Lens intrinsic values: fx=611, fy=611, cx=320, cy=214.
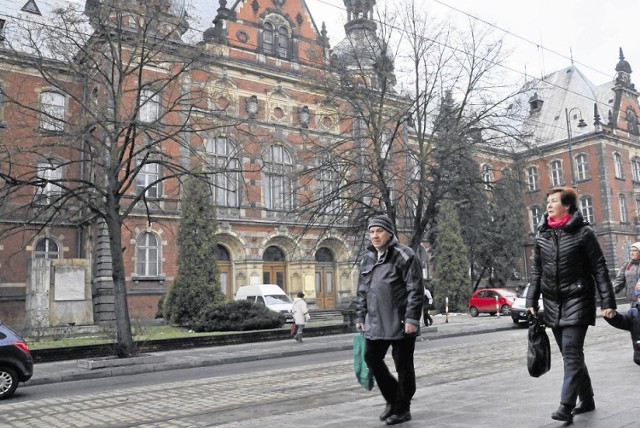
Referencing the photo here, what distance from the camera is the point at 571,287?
5.53m

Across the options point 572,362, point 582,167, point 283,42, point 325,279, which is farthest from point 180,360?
point 582,167

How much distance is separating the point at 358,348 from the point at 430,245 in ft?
125

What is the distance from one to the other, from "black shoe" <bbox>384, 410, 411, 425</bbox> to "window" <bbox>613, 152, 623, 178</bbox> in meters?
55.5

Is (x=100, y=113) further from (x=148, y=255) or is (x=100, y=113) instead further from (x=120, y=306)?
(x=148, y=255)

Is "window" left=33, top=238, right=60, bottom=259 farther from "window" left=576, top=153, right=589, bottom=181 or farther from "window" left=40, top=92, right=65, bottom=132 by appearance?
"window" left=576, top=153, right=589, bottom=181

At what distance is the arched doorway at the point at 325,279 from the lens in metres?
38.0

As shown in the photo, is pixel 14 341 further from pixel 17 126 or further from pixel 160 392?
pixel 17 126

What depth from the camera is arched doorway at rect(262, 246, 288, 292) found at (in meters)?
35.7

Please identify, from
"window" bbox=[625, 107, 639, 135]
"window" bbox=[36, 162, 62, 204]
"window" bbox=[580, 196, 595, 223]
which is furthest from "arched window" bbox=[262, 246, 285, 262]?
"window" bbox=[625, 107, 639, 135]

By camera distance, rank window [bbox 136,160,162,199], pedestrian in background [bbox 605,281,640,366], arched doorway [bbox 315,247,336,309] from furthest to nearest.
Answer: arched doorway [bbox 315,247,336,309], window [bbox 136,160,162,199], pedestrian in background [bbox 605,281,640,366]

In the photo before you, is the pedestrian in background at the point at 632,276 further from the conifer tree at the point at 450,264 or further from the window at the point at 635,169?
the window at the point at 635,169

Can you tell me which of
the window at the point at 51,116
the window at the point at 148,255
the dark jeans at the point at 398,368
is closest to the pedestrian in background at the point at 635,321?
the dark jeans at the point at 398,368

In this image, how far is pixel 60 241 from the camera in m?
31.8

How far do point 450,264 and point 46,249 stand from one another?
23.0 meters
